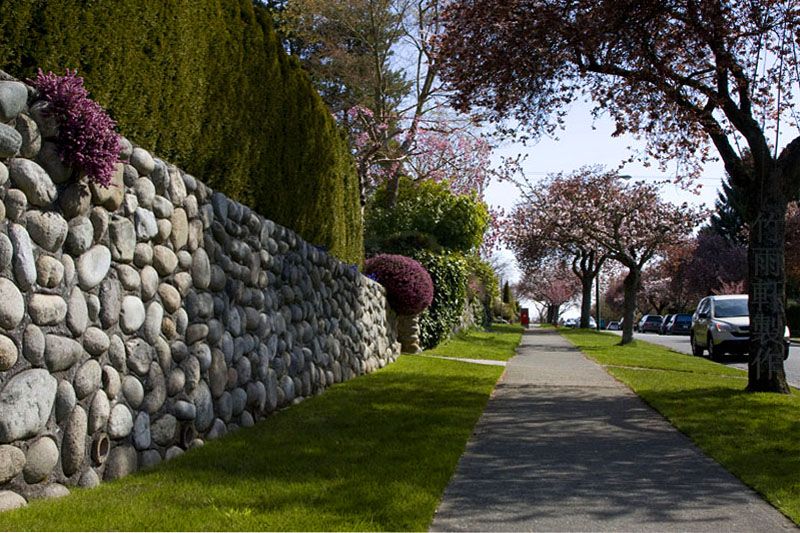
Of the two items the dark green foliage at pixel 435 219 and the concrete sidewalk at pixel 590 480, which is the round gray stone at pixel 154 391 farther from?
the dark green foliage at pixel 435 219

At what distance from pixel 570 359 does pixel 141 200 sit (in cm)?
1443

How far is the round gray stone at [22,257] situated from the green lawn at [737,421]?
4.85 m

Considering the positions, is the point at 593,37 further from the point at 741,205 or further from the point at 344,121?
the point at 741,205

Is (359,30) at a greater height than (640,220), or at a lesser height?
greater

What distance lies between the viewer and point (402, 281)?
1527 cm

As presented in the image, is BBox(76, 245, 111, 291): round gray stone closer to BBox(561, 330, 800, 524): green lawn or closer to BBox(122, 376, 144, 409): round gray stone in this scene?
BBox(122, 376, 144, 409): round gray stone

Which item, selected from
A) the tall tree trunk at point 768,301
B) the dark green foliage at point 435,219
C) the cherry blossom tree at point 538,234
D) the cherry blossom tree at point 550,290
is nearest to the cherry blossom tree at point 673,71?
the tall tree trunk at point 768,301

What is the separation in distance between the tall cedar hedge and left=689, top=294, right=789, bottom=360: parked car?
1182 cm

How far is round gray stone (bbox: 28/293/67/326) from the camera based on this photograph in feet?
14.1

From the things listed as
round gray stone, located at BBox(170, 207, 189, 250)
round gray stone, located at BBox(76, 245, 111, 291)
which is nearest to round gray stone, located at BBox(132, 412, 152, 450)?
round gray stone, located at BBox(76, 245, 111, 291)

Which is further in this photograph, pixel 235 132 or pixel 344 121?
pixel 344 121

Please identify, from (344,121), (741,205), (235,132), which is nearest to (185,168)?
(235,132)

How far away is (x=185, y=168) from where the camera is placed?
7.02m

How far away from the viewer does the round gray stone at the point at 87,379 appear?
470 cm
